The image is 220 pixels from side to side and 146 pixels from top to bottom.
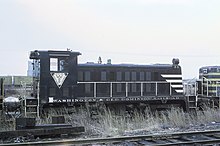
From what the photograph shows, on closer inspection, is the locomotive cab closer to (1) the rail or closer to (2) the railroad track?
(1) the rail

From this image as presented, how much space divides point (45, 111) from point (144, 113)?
4943 millimetres

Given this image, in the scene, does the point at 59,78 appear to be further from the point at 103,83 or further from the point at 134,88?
the point at 134,88

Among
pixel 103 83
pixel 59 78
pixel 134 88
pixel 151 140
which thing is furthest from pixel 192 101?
pixel 151 140

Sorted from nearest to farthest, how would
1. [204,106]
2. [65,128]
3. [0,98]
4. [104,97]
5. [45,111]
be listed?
[65,128] → [0,98] → [45,111] → [104,97] → [204,106]

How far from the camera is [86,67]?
14352 millimetres

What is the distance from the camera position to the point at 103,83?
14.5 m

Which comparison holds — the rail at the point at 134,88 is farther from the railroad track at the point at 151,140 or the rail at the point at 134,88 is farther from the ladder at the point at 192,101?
the railroad track at the point at 151,140

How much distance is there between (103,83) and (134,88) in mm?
1760

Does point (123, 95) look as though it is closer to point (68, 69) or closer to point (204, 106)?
point (68, 69)

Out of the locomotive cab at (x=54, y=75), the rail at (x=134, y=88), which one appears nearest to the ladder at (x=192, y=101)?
the rail at (x=134, y=88)

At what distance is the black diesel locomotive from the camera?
13.3 m

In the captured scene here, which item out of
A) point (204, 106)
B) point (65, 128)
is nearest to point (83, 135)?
point (65, 128)

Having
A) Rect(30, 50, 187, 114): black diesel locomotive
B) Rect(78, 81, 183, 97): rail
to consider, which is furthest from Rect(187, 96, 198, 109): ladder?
Rect(78, 81, 183, 97): rail

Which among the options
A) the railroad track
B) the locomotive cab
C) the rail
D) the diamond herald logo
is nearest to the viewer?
the railroad track
